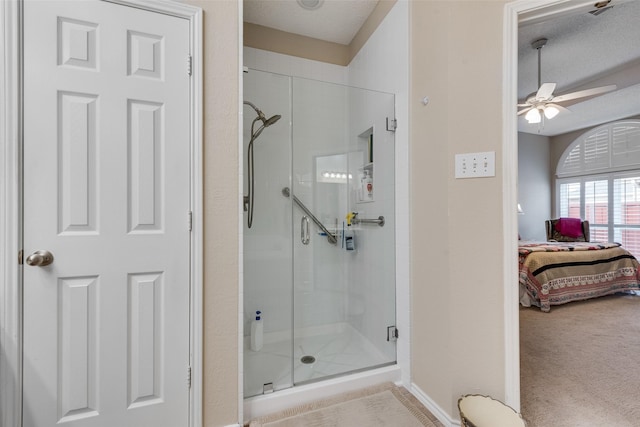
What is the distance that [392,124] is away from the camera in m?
1.96

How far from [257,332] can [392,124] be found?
171 centimetres

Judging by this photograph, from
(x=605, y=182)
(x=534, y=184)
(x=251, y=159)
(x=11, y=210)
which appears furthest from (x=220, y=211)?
(x=605, y=182)

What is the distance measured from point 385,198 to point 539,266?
2.59 meters

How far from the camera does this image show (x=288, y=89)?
6.84 ft

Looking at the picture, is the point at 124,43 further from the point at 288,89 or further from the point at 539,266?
the point at 539,266

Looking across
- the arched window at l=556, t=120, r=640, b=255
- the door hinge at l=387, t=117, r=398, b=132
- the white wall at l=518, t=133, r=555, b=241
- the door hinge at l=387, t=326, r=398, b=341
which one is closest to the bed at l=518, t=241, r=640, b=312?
the arched window at l=556, t=120, r=640, b=255

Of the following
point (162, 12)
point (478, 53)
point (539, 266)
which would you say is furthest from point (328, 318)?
point (539, 266)

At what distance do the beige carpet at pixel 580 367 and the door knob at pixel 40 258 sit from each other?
2.42 m

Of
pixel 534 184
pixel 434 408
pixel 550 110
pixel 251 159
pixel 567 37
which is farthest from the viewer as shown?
pixel 534 184

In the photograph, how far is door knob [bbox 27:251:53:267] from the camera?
3.88ft

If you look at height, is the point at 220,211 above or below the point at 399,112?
below

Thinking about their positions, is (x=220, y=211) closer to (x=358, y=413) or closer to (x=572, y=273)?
(x=358, y=413)

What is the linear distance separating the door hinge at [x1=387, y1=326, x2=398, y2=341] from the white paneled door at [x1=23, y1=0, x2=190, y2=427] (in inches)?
49.3

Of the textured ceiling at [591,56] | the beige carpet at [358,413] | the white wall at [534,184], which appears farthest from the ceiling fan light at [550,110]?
the beige carpet at [358,413]
